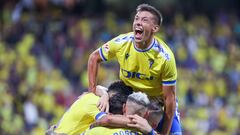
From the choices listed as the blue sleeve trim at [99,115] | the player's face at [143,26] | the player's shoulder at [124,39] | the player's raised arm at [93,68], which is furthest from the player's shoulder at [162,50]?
the blue sleeve trim at [99,115]

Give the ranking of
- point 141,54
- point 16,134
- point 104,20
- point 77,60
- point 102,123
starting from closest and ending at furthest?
point 102,123
point 141,54
point 16,134
point 77,60
point 104,20

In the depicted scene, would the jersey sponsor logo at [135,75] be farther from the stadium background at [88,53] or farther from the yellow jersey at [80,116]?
the stadium background at [88,53]

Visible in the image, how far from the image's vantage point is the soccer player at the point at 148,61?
1095 centimetres

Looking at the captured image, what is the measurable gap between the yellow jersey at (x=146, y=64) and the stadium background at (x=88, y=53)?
23.4ft

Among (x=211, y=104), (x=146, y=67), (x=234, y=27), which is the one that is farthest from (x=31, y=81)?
(x=146, y=67)

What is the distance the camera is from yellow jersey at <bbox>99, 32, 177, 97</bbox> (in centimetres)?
1102

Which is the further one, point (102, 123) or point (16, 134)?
point (16, 134)

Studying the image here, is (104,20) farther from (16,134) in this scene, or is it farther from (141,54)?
(141,54)

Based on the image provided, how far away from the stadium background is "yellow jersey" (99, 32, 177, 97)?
714 centimetres

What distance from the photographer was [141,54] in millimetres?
11086

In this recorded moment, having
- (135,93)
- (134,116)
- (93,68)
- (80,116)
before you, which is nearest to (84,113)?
(80,116)

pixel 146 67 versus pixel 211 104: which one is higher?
pixel 146 67

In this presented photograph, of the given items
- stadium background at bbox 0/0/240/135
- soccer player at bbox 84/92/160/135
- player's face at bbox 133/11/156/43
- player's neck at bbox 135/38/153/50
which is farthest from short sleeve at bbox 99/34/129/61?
stadium background at bbox 0/0/240/135

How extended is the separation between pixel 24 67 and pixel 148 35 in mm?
9254
